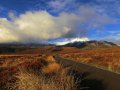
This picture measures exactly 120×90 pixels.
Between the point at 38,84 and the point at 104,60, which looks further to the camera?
the point at 104,60

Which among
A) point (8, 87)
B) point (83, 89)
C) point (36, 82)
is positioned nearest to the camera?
point (36, 82)

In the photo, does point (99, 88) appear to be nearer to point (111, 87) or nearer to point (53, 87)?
point (111, 87)

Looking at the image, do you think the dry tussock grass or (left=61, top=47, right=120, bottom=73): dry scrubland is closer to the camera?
the dry tussock grass

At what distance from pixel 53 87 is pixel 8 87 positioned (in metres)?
2.60

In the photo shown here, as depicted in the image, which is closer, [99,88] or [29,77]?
[29,77]

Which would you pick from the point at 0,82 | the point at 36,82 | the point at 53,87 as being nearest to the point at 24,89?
the point at 36,82

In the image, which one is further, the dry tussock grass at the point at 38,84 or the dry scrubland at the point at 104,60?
the dry scrubland at the point at 104,60

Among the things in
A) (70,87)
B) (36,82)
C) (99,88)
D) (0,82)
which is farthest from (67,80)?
(0,82)

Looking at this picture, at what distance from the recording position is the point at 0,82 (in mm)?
14266

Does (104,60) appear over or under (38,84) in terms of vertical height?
under

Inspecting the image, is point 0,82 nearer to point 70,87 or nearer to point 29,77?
point 29,77

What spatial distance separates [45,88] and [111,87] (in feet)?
15.2

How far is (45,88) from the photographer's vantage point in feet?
35.7

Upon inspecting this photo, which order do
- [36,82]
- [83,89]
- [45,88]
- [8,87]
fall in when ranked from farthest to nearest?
[83,89]
[8,87]
[36,82]
[45,88]
